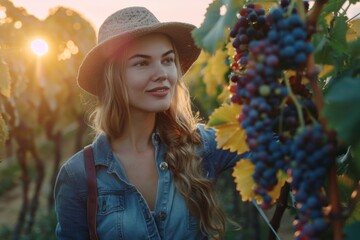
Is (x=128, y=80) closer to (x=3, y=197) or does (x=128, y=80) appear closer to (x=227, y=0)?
(x=227, y=0)

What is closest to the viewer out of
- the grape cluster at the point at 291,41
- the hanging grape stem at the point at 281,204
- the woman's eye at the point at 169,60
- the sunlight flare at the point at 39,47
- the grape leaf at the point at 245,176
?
the grape cluster at the point at 291,41

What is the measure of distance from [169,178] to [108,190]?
251 mm

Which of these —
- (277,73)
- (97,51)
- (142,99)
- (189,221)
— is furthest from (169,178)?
Result: (277,73)

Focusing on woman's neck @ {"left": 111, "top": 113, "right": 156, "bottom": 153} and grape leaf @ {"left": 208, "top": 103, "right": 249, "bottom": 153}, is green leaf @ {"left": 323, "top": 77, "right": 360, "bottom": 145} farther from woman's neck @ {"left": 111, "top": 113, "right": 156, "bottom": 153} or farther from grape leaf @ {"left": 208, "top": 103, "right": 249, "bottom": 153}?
woman's neck @ {"left": 111, "top": 113, "right": 156, "bottom": 153}

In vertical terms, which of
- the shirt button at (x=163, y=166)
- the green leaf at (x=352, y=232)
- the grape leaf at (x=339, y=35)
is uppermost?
the grape leaf at (x=339, y=35)

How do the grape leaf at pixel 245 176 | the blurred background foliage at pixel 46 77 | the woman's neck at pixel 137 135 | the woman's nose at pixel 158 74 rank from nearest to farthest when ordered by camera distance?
the grape leaf at pixel 245 176 < the woman's nose at pixel 158 74 < the woman's neck at pixel 137 135 < the blurred background foliage at pixel 46 77

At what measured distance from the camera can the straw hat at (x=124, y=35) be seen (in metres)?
2.17

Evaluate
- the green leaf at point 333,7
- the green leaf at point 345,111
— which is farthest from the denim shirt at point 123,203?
the green leaf at point 345,111

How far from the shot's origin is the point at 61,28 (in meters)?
5.62

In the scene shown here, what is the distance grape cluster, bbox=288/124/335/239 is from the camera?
2.85 feet

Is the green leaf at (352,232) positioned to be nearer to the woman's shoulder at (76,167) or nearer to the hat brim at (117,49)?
the hat brim at (117,49)

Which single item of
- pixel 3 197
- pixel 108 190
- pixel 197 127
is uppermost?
pixel 197 127

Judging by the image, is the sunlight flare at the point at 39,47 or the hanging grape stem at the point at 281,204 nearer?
the hanging grape stem at the point at 281,204

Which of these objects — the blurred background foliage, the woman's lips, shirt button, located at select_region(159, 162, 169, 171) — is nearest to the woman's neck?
shirt button, located at select_region(159, 162, 169, 171)
